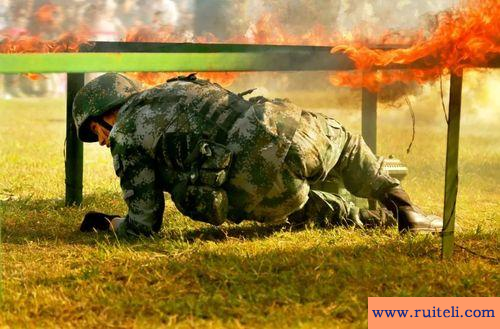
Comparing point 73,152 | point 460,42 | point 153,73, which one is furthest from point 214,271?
point 153,73

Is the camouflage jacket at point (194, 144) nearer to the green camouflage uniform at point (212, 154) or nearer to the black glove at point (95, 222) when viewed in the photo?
the green camouflage uniform at point (212, 154)

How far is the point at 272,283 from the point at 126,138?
63.5 inches

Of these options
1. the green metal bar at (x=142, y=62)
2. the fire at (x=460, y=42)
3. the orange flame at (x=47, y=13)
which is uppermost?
the orange flame at (x=47, y=13)

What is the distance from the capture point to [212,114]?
19.9 feet

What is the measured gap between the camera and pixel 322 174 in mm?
6379

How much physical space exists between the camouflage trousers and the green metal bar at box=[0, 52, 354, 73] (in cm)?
52

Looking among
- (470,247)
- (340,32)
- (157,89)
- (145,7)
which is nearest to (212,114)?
(157,89)

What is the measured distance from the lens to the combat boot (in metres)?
6.50

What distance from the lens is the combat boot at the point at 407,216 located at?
6504 millimetres

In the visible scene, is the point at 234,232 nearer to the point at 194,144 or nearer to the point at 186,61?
the point at 194,144

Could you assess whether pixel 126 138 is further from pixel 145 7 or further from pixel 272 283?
pixel 145 7

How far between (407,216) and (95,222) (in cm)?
232

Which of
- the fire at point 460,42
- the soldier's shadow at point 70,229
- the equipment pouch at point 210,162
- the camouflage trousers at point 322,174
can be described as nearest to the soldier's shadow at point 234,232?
the soldier's shadow at point 70,229

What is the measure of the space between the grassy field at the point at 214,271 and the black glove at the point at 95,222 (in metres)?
0.12
